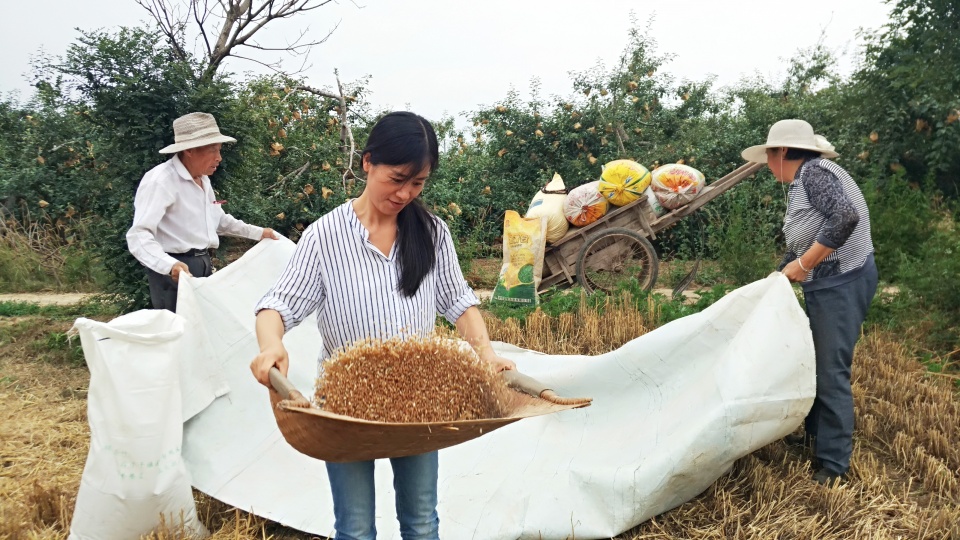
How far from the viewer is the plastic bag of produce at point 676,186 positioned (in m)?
6.62

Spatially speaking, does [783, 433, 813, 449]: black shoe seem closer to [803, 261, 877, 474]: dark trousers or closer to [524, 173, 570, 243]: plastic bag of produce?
[803, 261, 877, 474]: dark trousers

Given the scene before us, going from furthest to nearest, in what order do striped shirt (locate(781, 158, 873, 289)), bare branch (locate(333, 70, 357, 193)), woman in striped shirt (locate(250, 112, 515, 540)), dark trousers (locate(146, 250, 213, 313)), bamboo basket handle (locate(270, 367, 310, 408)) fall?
bare branch (locate(333, 70, 357, 193)), dark trousers (locate(146, 250, 213, 313)), striped shirt (locate(781, 158, 873, 289)), woman in striped shirt (locate(250, 112, 515, 540)), bamboo basket handle (locate(270, 367, 310, 408))

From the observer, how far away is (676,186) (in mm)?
6625

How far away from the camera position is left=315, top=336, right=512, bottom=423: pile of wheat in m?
1.68

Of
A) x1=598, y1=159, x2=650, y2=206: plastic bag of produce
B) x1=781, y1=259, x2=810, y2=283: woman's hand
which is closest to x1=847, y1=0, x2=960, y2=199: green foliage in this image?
x1=598, y1=159, x2=650, y2=206: plastic bag of produce

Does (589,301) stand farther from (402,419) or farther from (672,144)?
(672,144)

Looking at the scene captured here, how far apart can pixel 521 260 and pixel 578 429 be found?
9.89 ft

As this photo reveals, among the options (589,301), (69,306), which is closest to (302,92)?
(69,306)

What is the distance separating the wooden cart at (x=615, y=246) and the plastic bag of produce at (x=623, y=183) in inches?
2.9

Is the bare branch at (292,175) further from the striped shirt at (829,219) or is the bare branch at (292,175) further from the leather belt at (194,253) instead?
the striped shirt at (829,219)

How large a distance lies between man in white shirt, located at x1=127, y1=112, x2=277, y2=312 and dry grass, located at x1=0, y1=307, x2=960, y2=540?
1.01 m

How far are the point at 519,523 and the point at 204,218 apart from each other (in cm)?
215

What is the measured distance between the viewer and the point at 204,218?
12.3ft

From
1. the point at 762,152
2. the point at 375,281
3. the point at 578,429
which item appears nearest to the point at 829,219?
the point at 762,152
